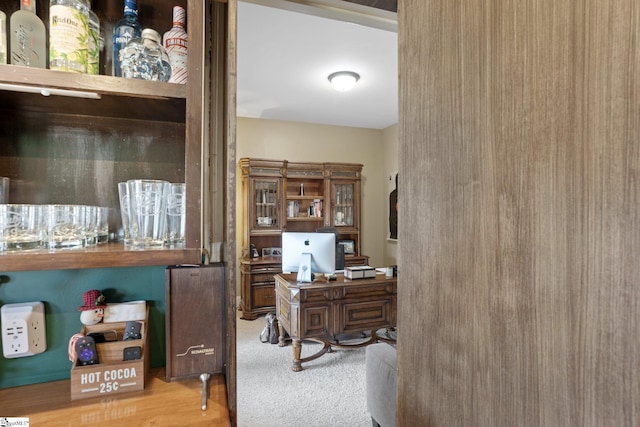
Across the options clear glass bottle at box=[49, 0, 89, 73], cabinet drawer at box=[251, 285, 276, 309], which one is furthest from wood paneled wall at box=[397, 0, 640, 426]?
cabinet drawer at box=[251, 285, 276, 309]

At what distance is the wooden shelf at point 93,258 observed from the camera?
703 mm

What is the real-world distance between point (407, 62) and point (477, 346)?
80 centimetres

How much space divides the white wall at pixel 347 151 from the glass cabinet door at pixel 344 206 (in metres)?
0.49

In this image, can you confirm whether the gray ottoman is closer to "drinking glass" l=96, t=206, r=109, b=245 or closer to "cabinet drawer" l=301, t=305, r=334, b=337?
"cabinet drawer" l=301, t=305, r=334, b=337

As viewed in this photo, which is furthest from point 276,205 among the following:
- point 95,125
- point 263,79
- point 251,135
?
point 95,125

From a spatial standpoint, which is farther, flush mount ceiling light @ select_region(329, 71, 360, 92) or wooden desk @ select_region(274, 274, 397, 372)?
flush mount ceiling light @ select_region(329, 71, 360, 92)

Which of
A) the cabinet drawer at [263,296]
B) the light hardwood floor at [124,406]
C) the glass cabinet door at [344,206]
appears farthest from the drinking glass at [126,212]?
the glass cabinet door at [344,206]

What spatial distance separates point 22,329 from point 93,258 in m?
0.43

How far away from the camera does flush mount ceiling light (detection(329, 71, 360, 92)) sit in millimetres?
3301

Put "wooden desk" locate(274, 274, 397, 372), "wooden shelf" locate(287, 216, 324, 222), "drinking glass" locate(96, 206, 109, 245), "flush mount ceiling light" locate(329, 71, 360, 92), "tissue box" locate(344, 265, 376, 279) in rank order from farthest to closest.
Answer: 1. "wooden shelf" locate(287, 216, 324, 222)
2. "flush mount ceiling light" locate(329, 71, 360, 92)
3. "tissue box" locate(344, 265, 376, 279)
4. "wooden desk" locate(274, 274, 397, 372)
5. "drinking glass" locate(96, 206, 109, 245)

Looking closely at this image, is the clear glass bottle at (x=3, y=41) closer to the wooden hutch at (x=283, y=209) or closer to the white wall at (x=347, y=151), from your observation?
the wooden hutch at (x=283, y=209)

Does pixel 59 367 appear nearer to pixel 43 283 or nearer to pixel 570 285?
pixel 43 283

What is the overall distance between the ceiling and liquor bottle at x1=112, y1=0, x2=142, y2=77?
0.72m

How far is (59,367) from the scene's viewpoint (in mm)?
983
